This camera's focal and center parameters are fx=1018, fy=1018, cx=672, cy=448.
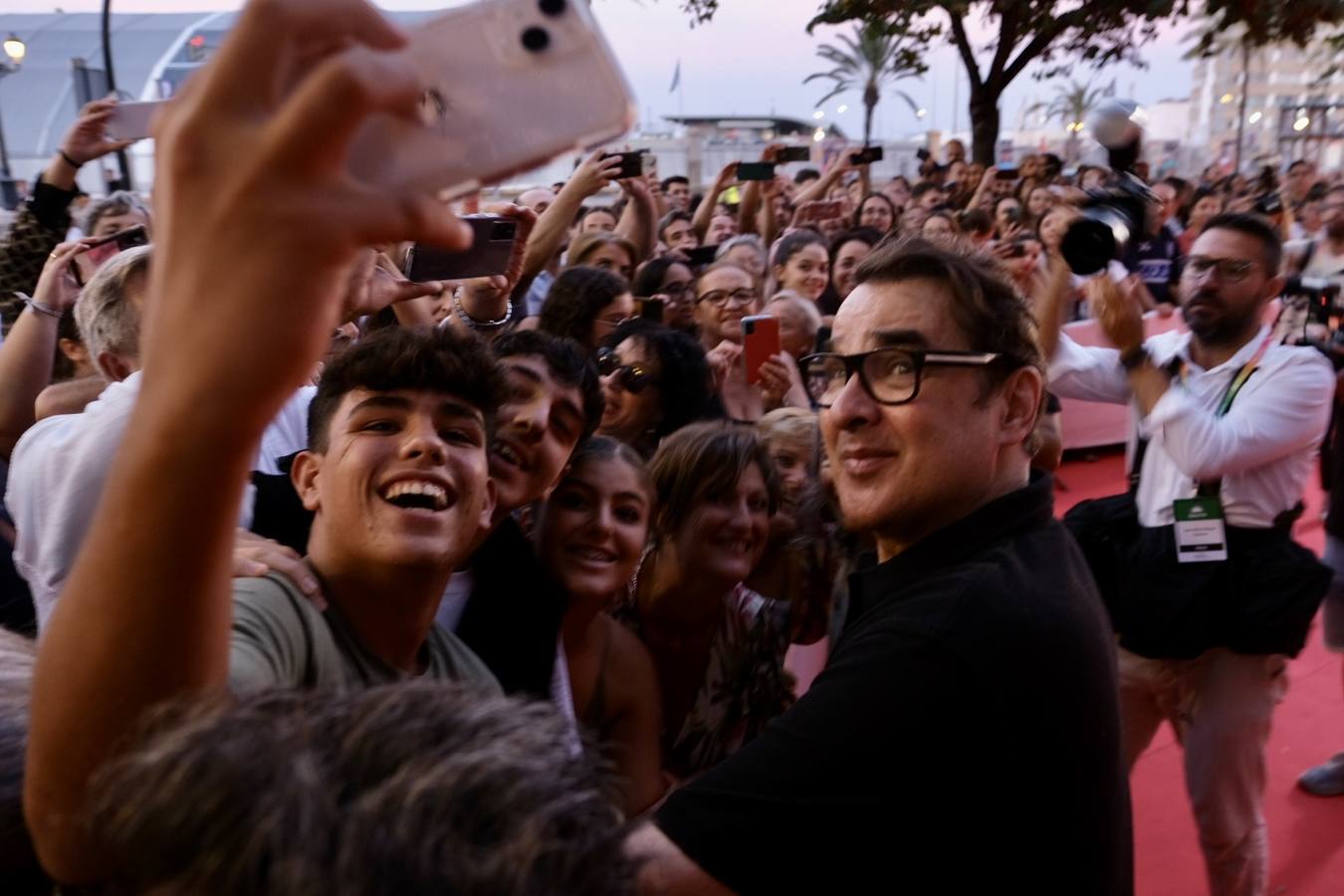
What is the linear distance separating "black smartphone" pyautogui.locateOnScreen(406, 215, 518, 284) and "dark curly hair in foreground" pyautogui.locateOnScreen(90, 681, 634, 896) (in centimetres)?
161

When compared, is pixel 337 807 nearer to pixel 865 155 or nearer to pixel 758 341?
pixel 758 341

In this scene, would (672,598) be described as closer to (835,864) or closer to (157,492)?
(835,864)

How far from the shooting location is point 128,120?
343 cm

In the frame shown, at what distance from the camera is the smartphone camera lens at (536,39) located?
67 cm

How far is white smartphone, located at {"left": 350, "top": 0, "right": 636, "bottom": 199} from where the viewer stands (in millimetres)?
584

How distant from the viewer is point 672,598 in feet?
8.25

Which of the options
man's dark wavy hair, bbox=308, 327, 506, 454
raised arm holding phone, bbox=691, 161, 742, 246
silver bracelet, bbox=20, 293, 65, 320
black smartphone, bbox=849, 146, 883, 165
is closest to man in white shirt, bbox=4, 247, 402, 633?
man's dark wavy hair, bbox=308, 327, 506, 454

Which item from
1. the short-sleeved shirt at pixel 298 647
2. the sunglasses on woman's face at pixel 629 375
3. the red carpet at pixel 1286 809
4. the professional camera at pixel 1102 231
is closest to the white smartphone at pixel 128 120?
the sunglasses on woman's face at pixel 629 375

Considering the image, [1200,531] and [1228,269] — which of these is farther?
[1228,269]

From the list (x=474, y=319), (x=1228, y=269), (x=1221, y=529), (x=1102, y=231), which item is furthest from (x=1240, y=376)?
(x=474, y=319)

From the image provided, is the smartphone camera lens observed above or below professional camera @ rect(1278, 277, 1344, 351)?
above

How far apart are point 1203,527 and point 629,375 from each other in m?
1.79

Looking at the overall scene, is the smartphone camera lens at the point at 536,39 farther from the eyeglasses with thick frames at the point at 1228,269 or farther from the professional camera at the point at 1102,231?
the eyeglasses with thick frames at the point at 1228,269

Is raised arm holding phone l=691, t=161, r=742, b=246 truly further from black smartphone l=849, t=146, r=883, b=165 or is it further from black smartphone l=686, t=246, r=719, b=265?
black smartphone l=686, t=246, r=719, b=265
